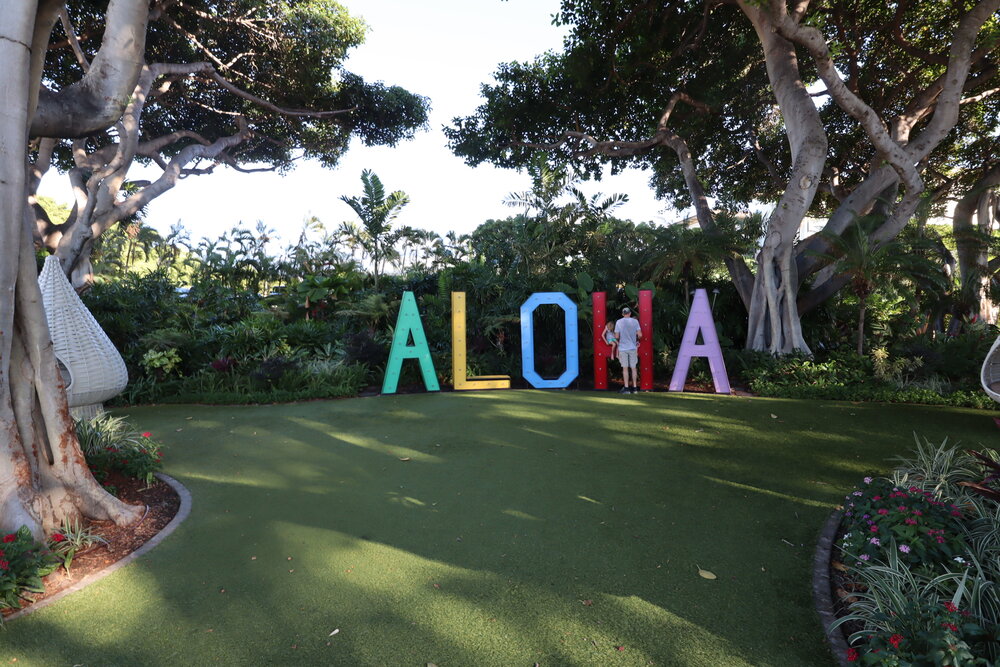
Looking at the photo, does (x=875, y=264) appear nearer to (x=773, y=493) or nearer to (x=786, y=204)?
(x=786, y=204)

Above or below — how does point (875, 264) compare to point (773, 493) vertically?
above

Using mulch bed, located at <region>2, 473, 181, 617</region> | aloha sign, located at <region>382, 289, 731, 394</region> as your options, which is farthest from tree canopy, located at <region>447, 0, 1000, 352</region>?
mulch bed, located at <region>2, 473, 181, 617</region>

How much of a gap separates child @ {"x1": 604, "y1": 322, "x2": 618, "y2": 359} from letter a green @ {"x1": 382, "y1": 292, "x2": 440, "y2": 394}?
126 inches

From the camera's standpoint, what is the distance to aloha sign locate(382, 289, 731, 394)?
9141 mm

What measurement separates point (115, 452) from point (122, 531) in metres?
1.35

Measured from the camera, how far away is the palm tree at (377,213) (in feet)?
44.0

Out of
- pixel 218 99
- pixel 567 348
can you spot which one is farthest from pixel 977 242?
pixel 218 99

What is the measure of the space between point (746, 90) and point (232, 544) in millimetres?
15784

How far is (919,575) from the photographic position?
9.43 ft

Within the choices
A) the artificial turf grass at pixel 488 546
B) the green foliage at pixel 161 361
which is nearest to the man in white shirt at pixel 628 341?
the artificial turf grass at pixel 488 546

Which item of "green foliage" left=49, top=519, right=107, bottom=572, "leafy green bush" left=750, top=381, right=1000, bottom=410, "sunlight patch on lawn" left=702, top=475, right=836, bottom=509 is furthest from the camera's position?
"leafy green bush" left=750, top=381, right=1000, bottom=410

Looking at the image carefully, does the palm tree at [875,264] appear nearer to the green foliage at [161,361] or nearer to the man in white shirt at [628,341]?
the man in white shirt at [628,341]

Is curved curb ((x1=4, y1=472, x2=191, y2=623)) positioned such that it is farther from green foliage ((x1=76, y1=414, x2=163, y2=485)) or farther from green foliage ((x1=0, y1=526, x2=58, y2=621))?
green foliage ((x1=76, y1=414, x2=163, y2=485))

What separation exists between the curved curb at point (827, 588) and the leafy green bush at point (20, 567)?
4345mm
